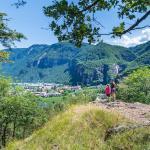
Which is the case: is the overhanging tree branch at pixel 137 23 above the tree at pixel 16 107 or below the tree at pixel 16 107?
above

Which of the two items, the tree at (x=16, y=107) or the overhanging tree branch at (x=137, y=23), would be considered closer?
the overhanging tree branch at (x=137, y=23)

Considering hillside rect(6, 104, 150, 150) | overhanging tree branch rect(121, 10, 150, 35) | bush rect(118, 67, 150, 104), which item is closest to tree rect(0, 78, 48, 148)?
bush rect(118, 67, 150, 104)

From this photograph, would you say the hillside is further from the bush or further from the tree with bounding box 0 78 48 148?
the bush

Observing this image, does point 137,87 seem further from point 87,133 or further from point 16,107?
point 87,133

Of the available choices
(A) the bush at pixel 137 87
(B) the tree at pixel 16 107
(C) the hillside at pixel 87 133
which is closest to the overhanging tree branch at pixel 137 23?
(C) the hillside at pixel 87 133

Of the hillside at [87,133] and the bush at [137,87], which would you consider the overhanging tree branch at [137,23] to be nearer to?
the hillside at [87,133]

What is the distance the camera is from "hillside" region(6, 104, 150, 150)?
14.2 meters

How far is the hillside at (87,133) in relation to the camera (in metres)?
14.2

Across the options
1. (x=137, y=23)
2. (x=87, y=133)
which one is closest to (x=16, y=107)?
(x=87, y=133)

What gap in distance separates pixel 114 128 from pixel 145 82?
217ft

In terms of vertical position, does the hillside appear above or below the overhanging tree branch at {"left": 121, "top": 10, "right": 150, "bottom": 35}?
below

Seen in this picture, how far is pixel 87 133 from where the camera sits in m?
16.0

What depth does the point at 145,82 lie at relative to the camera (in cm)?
8075

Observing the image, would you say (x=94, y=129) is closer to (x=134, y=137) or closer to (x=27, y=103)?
(x=134, y=137)
